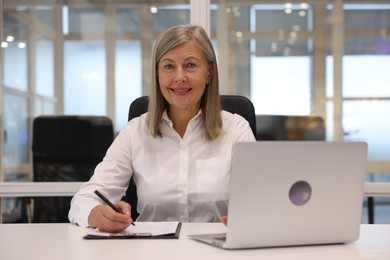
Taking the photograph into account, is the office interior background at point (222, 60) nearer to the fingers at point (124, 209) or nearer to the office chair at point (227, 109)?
the office chair at point (227, 109)

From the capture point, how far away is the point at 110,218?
156 cm

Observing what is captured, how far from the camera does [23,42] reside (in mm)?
3291

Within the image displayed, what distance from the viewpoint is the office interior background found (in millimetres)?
3207

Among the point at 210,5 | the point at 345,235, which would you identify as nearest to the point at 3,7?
the point at 210,5

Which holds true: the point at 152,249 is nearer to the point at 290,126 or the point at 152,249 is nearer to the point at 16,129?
the point at 290,126

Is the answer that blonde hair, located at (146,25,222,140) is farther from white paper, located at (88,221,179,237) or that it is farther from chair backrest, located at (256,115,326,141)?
chair backrest, located at (256,115,326,141)

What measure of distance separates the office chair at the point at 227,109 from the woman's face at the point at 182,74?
7.8 inches

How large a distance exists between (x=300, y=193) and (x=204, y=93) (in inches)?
37.9

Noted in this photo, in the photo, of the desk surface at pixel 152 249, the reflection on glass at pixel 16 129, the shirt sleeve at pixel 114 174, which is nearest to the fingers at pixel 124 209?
the desk surface at pixel 152 249

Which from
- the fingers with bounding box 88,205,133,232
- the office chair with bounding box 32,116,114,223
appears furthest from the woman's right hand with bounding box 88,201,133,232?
the office chair with bounding box 32,116,114,223

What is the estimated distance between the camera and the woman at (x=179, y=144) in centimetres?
207

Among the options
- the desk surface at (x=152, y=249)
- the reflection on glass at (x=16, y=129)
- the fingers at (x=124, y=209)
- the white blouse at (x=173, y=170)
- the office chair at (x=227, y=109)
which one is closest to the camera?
the desk surface at (x=152, y=249)

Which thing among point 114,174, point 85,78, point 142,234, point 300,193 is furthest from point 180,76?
point 85,78

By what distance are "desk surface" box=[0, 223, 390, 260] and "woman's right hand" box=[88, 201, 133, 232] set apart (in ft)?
0.21
